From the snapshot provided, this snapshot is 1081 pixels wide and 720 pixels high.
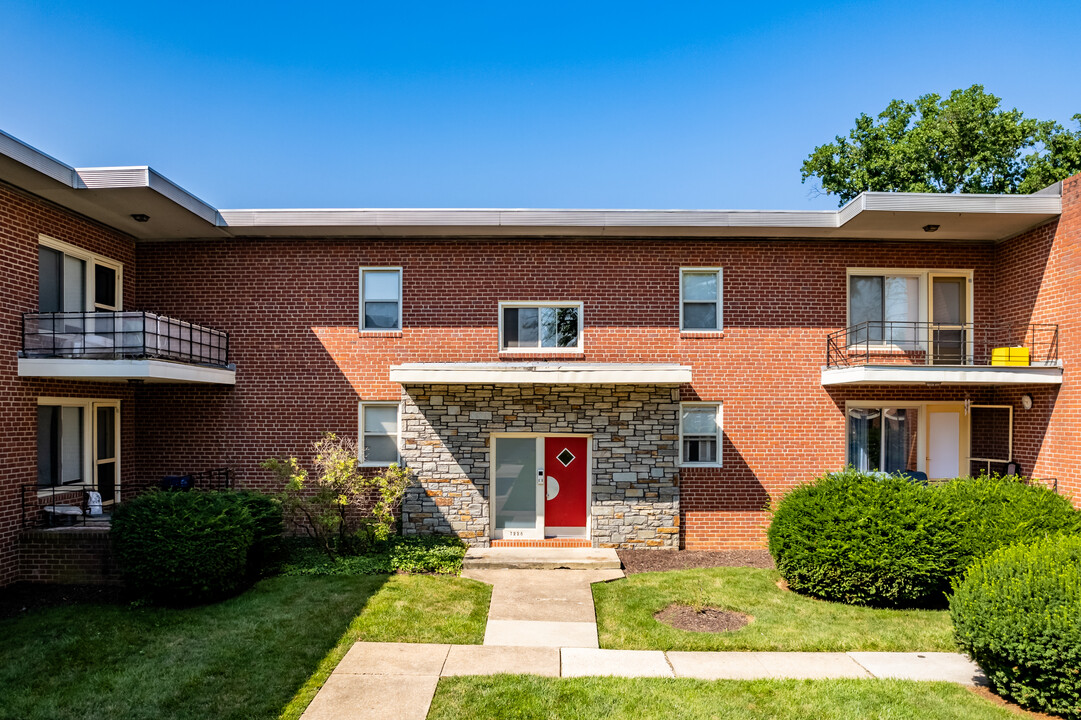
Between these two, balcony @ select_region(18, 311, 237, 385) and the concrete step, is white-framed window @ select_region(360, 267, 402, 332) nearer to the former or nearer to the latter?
balcony @ select_region(18, 311, 237, 385)

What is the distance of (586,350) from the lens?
13273 millimetres

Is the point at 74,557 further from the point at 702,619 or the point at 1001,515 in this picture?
the point at 1001,515

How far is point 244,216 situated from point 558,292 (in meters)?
6.49

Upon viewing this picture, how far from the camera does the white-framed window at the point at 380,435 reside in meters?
13.3

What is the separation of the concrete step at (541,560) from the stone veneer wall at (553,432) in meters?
0.82

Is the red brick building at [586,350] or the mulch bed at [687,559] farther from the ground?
the red brick building at [586,350]

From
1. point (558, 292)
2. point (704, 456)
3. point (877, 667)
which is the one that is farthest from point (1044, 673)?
point (558, 292)

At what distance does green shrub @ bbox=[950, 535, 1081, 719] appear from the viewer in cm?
607

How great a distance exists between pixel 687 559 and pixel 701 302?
5.27m

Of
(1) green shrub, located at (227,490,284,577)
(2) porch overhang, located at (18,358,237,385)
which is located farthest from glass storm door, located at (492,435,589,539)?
(2) porch overhang, located at (18,358,237,385)

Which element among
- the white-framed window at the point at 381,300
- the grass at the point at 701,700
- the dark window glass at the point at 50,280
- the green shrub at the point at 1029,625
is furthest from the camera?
the white-framed window at the point at 381,300

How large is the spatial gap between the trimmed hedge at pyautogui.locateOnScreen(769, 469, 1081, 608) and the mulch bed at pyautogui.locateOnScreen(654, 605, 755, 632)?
1.54 m

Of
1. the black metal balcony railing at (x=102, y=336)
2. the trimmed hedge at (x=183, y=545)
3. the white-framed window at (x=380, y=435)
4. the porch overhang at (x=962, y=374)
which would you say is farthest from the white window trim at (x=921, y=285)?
the black metal balcony railing at (x=102, y=336)

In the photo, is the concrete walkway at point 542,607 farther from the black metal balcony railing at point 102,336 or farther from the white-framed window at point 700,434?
the black metal balcony railing at point 102,336
